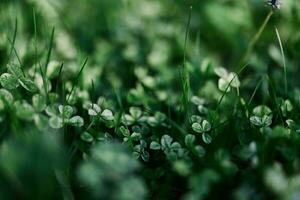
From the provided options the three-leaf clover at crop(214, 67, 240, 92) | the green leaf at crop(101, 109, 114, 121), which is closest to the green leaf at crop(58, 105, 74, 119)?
the green leaf at crop(101, 109, 114, 121)

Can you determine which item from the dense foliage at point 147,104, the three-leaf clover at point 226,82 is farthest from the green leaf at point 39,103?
the three-leaf clover at point 226,82

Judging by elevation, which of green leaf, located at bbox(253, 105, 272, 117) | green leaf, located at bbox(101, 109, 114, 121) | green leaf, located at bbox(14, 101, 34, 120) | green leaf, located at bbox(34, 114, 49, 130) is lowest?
green leaf, located at bbox(101, 109, 114, 121)

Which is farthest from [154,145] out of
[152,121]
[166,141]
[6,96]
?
[6,96]

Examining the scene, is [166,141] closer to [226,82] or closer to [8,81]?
[226,82]

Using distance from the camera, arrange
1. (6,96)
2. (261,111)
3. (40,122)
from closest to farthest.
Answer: (40,122), (6,96), (261,111)

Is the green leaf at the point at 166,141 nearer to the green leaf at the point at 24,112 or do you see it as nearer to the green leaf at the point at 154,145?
the green leaf at the point at 154,145

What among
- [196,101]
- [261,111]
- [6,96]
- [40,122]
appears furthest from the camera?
[196,101]

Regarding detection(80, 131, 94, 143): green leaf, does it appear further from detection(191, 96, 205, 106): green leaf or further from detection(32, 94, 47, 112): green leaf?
detection(191, 96, 205, 106): green leaf

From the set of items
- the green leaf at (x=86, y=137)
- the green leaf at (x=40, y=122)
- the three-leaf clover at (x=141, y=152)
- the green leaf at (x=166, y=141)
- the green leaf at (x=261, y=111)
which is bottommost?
the three-leaf clover at (x=141, y=152)
